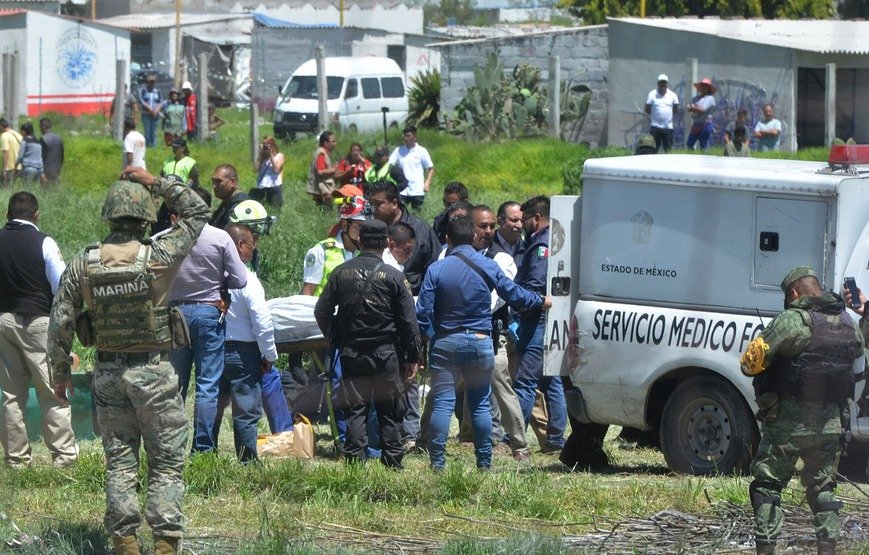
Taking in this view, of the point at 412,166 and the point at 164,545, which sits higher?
the point at 412,166

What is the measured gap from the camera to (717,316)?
8.41m

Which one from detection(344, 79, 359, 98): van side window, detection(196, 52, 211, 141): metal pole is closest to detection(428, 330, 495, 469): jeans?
detection(196, 52, 211, 141): metal pole

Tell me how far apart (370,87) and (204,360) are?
85.1 ft

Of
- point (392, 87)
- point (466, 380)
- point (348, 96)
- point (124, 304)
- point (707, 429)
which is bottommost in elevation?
point (707, 429)

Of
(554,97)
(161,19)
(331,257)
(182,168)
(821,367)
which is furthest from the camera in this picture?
(161,19)

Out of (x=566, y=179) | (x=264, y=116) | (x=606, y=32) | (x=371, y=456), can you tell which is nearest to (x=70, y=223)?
(x=566, y=179)

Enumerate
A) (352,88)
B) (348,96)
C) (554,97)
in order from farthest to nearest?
1. (352,88)
2. (348,96)
3. (554,97)

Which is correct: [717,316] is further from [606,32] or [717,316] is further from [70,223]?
[606,32]

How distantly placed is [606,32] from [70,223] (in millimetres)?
15117

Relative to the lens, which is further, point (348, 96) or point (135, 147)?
point (348, 96)

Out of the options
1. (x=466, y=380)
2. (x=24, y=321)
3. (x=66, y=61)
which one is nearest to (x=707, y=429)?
(x=466, y=380)

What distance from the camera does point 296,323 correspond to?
1031 cm

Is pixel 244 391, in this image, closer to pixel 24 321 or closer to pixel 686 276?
pixel 24 321

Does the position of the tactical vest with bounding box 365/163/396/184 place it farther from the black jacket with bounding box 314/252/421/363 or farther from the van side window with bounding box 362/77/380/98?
the van side window with bounding box 362/77/380/98
